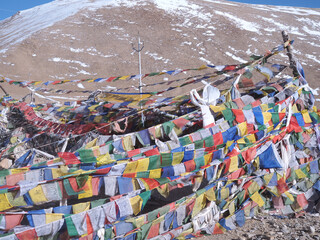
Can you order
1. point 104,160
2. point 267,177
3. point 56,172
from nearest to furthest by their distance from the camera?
point 56,172
point 104,160
point 267,177

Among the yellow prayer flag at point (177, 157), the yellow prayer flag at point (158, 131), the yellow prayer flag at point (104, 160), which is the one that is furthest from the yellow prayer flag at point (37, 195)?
the yellow prayer flag at point (158, 131)

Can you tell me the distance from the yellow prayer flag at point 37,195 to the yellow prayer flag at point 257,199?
3.71 meters

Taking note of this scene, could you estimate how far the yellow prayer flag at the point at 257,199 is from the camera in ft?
20.3

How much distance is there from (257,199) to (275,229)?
0.79 meters

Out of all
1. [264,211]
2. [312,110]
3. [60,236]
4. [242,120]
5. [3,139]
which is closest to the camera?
[60,236]

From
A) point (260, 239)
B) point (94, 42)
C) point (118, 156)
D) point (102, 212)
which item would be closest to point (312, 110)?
point (260, 239)

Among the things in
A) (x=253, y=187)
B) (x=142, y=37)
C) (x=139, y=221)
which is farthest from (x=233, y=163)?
(x=142, y=37)

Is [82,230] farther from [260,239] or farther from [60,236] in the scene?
[260,239]

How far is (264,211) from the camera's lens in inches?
254

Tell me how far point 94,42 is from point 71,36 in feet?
8.81


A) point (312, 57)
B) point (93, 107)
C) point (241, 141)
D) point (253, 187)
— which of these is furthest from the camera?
point (312, 57)

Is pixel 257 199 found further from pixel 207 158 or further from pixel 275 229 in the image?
pixel 207 158

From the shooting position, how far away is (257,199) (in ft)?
20.5

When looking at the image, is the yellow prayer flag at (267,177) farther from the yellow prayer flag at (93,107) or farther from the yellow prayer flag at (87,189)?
the yellow prayer flag at (93,107)
